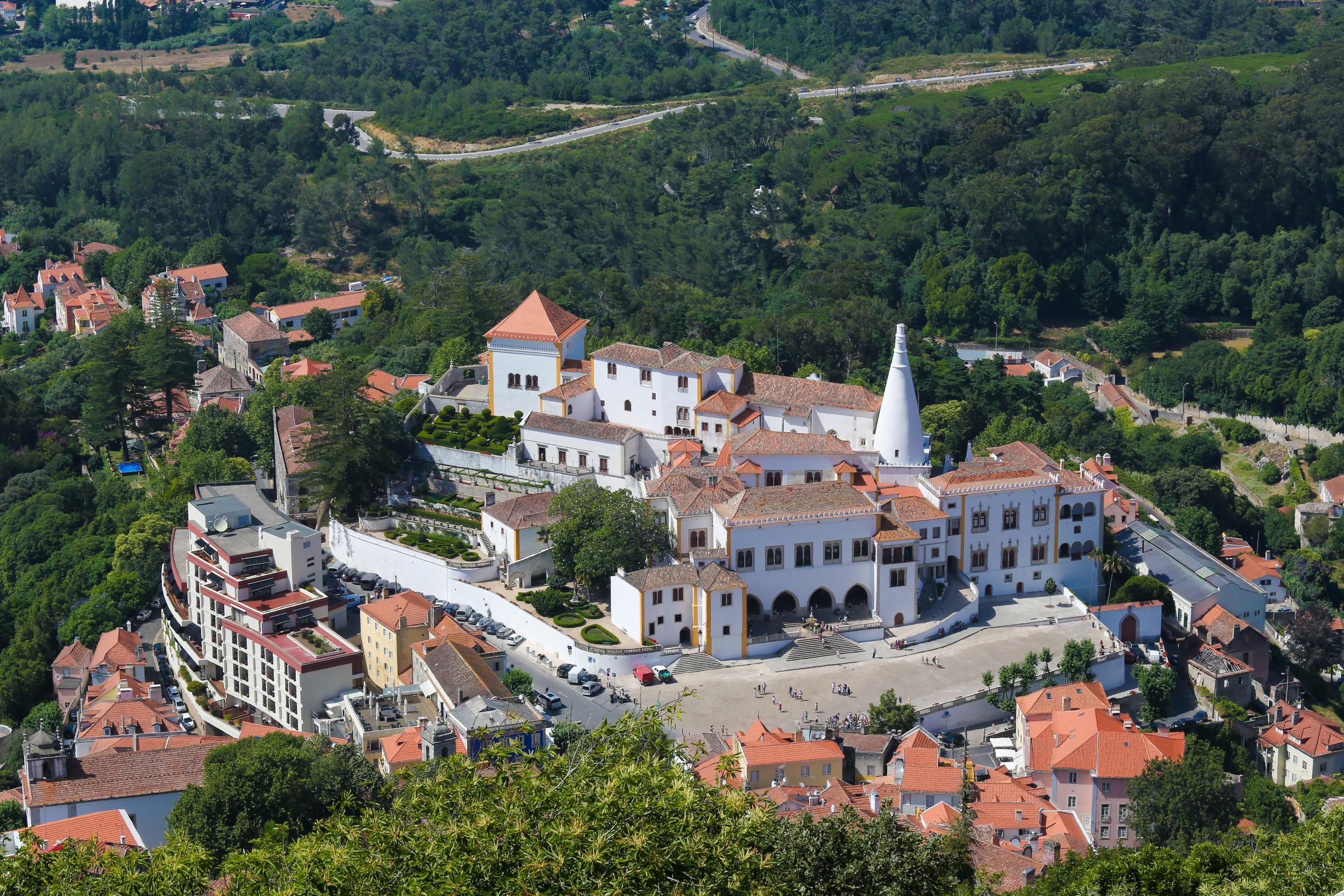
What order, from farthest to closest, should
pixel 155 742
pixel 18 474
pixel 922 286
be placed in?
pixel 922 286, pixel 18 474, pixel 155 742

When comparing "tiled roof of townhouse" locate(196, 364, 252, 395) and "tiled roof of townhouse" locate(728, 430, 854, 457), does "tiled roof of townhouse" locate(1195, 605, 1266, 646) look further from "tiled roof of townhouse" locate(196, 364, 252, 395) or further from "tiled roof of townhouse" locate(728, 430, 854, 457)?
"tiled roof of townhouse" locate(196, 364, 252, 395)

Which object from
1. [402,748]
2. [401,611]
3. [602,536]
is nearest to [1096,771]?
[602,536]

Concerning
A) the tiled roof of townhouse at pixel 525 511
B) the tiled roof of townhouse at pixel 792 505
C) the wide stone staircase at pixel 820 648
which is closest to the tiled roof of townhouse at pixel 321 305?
the tiled roof of townhouse at pixel 525 511

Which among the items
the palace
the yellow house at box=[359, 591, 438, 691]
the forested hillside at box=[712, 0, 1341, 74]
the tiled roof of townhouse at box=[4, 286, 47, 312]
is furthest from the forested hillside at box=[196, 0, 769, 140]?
the yellow house at box=[359, 591, 438, 691]

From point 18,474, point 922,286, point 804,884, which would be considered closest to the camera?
point 804,884

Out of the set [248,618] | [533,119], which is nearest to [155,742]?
[248,618]

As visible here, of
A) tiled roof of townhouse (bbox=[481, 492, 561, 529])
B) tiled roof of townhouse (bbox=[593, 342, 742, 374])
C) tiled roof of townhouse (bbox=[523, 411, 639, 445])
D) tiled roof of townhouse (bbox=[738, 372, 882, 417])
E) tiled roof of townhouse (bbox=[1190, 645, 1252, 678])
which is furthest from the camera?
tiled roof of townhouse (bbox=[593, 342, 742, 374])

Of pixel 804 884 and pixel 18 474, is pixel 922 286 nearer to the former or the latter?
pixel 18 474
